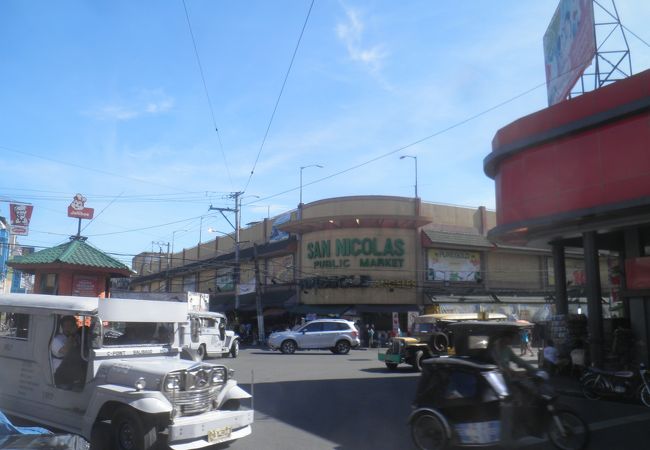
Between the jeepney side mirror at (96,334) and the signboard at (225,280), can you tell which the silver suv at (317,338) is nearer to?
the jeepney side mirror at (96,334)

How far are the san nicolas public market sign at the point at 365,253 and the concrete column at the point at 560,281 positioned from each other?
761 inches

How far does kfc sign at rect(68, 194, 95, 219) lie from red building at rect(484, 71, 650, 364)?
22.3 m

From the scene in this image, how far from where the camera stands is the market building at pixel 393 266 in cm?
3762

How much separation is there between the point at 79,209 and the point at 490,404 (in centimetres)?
2783

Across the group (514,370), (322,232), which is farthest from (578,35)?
(322,232)

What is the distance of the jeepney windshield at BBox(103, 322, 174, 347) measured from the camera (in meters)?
7.68

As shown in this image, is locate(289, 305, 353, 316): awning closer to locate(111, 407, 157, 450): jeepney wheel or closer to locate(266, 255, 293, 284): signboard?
locate(266, 255, 293, 284): signboard

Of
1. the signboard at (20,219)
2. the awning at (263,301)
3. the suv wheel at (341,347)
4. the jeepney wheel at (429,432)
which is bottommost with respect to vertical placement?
the suv wheel at (341,347)

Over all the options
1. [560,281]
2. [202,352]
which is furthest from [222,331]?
[560,281]

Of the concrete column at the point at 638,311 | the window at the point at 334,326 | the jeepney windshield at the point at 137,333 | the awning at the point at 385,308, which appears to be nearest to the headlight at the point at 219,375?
the jeepney windshield at the point at 137,333

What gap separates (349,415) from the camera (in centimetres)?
988

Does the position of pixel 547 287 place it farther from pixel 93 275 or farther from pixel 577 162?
pixel 93 275

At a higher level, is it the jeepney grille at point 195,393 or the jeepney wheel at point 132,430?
the jeepney grille at point 195,393

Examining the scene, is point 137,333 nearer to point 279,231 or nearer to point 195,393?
point 195,393
